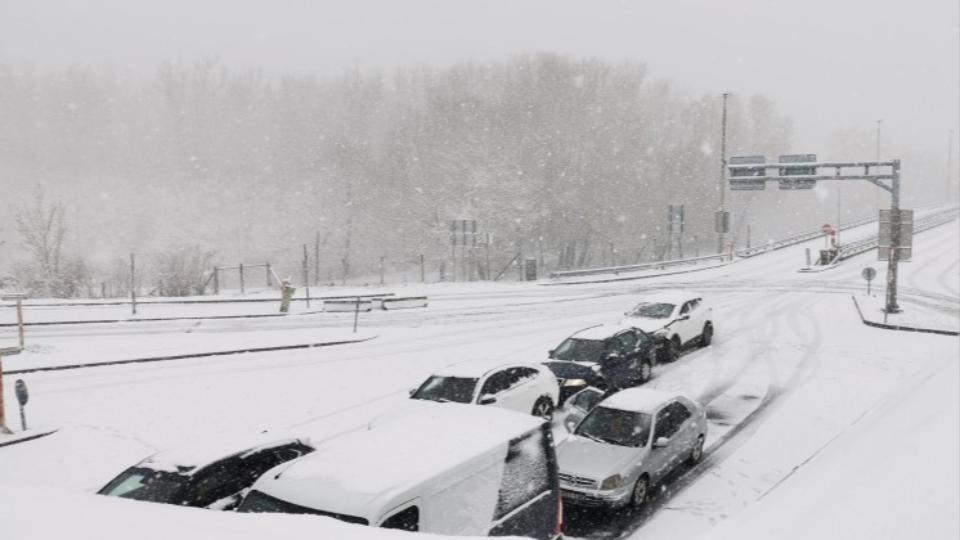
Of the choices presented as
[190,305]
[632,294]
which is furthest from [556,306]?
[190,305]

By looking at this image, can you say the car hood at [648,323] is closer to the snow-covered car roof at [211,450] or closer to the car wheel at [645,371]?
the car wheel at [645,371]

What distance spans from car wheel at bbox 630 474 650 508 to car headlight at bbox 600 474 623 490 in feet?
1.35

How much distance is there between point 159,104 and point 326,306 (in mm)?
71580

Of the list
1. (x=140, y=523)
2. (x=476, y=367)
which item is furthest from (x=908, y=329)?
(x=140, y=523)

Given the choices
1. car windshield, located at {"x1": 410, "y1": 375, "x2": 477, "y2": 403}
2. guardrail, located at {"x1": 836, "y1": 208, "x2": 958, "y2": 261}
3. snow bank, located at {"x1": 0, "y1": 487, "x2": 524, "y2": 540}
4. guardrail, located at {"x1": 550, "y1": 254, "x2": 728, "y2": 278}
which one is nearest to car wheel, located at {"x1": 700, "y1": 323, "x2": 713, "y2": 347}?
car windshield, located at {"x1": 410, "y1": 375, "x2": 477, "y2": 403}

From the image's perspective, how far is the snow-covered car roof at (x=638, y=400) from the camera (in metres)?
12.1

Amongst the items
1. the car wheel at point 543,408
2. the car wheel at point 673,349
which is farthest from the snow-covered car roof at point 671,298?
the car wheel at point 543,408

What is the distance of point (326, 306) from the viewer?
2917cm

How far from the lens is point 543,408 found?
14.5 m

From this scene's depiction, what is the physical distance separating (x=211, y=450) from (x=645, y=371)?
1188cm

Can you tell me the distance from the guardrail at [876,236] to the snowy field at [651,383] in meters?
12.8

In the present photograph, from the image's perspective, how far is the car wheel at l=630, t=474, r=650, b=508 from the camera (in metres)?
10.8

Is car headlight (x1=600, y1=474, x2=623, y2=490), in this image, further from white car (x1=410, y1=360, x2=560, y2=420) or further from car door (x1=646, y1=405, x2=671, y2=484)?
white car (x1=410, y1=360, x2=560, y2=420)

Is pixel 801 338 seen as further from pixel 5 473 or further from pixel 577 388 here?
pixel 5 473
